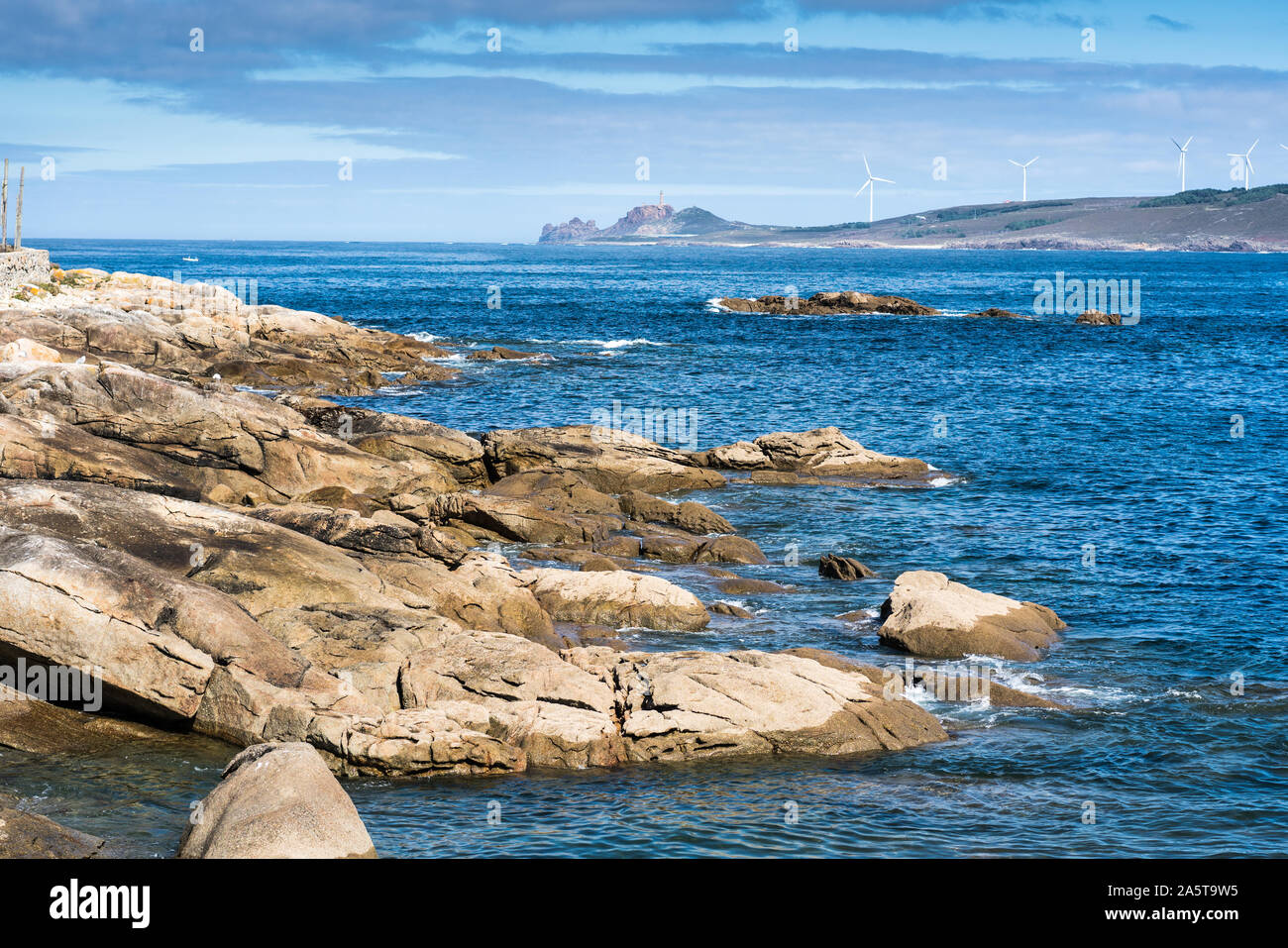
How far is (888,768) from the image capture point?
18156mm

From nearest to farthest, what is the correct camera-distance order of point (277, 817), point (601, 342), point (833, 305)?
point (277, 817) → point (601, 342) → point (833, 305)

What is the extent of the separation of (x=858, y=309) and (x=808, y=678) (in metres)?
100

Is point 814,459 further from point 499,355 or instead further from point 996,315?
point 996,315

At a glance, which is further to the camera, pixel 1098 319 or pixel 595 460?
pixel 1098 319

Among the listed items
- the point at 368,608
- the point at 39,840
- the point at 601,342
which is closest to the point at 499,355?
the point at 601,342

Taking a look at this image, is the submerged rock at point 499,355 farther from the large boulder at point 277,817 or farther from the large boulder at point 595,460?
the large boulder at point 277,817

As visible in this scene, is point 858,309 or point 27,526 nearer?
point 27,526

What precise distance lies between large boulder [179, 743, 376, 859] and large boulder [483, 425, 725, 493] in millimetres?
22862

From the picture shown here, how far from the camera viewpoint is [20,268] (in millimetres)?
63531

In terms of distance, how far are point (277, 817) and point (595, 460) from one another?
81.0 ft

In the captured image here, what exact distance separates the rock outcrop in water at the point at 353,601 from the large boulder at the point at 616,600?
0.05 metres

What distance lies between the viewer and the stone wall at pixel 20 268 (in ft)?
196

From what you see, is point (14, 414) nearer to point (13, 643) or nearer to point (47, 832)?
point (13, 643)
